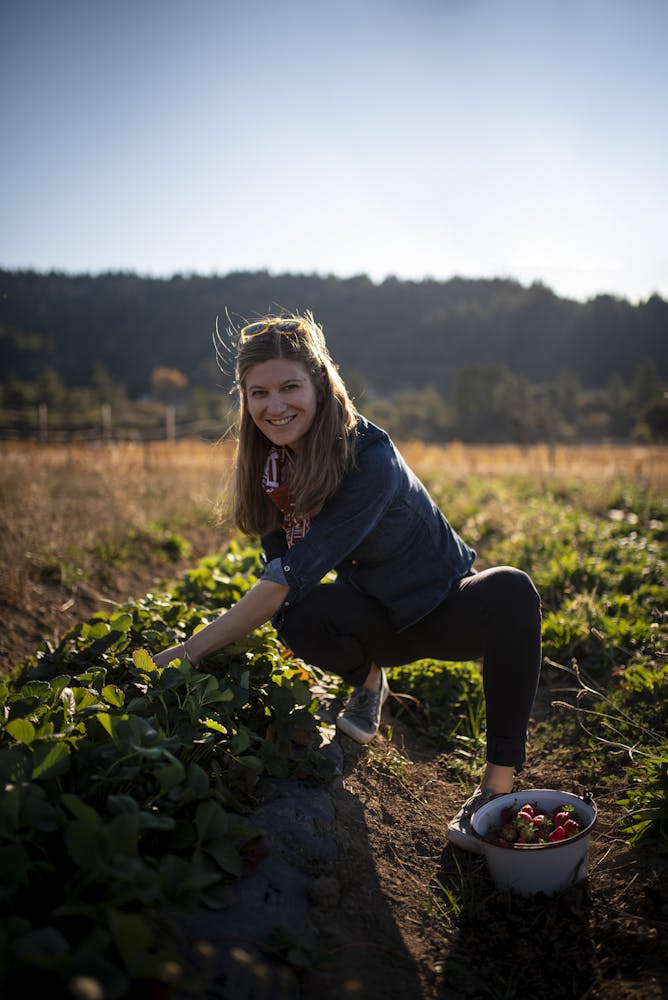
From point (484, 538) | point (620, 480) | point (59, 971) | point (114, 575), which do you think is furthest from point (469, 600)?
point (620, 480)

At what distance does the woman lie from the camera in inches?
77.1

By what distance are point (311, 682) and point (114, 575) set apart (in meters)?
2.65

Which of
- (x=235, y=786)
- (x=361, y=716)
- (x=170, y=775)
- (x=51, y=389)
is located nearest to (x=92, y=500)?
(x=361, y=716)

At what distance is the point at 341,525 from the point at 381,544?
0.22 metres

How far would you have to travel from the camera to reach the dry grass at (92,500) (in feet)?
14.0

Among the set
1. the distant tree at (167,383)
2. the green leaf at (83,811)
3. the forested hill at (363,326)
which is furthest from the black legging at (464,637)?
the distant tree at (167,383)

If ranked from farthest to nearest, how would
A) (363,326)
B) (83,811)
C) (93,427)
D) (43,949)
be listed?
(363,326), (93,427), (83,811), (43,949)

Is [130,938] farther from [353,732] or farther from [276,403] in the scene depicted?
[276,403]

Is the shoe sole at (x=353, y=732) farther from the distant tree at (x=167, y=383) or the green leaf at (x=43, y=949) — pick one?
the distant tree at (x=167, y=383)

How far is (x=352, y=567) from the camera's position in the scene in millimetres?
2359

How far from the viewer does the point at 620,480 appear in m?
8.81

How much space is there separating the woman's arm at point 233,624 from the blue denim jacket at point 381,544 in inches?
1.7

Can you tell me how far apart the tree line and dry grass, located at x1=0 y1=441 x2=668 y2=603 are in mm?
1327

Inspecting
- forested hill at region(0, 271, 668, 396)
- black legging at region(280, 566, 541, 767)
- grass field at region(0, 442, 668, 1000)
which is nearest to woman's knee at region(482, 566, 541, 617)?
black legging at region(280, 566, 541, 767)
